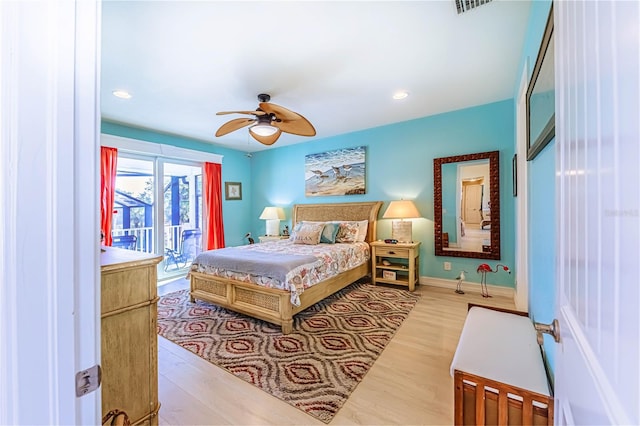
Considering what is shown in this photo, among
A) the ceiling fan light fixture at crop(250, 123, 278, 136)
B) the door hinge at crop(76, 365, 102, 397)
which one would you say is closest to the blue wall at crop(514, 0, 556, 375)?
the door hinge at crop(76, 365, 102, 397)

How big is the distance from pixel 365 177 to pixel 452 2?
2.83 meters

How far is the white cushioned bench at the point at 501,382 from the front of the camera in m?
1.01

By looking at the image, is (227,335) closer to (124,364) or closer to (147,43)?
(124,364)

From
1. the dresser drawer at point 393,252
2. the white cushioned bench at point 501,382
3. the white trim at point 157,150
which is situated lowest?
the white cushioned bench at point 501,382

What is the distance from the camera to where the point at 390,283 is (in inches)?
151

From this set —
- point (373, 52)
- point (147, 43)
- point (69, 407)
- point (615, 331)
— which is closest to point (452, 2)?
point (373, 52)

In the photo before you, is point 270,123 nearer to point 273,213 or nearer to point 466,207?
point 273,213

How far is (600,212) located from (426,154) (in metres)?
3.72

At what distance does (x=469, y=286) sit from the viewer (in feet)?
11.7

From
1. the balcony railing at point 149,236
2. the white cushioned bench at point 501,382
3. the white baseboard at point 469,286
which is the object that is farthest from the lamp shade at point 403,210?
the balcony railing at point 149,236

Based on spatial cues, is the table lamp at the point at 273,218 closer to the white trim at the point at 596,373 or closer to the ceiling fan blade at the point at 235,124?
the ceiling fan blade at the point at 235,124

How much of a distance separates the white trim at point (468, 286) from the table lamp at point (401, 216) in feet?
2.16

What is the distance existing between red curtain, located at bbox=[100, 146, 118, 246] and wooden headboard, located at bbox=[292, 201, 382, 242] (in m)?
2.86

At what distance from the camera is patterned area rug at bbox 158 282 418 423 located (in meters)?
1.73
